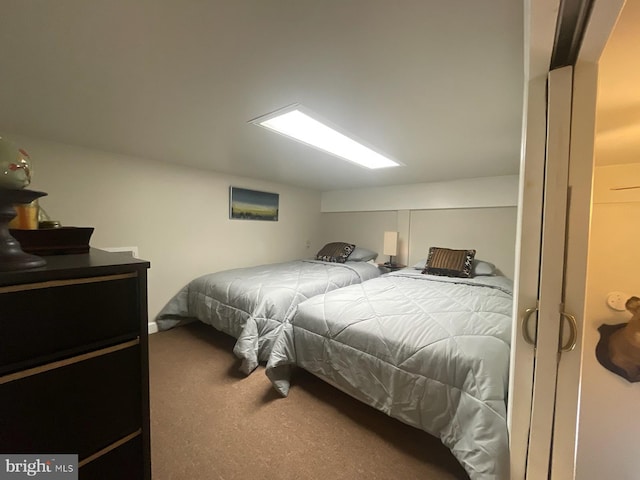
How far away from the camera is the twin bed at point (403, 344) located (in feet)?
3.67

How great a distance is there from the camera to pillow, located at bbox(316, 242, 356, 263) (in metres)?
4.00

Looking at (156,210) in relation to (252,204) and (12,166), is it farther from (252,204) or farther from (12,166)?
(12,166)

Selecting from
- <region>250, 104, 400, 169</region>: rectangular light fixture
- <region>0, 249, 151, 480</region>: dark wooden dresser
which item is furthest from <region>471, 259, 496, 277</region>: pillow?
<region>0, 249, 151, 480</region>: dark wooden dresser

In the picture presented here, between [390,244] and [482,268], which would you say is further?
[390,244]

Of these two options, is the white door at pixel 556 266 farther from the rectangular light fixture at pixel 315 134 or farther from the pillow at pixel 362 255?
the pillow at pixel 362 255

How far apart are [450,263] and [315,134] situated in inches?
92.8

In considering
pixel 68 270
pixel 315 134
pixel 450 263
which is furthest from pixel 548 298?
pixel 450 263

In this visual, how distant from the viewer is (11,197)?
621mm

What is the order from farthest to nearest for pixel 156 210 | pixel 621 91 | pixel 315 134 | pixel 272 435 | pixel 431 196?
pixel 431 196 → pixel 156 210 → pixel 315 134 → pixel 272 435 → pixel 621 91

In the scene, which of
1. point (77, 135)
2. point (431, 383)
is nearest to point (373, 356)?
point (431, 383)

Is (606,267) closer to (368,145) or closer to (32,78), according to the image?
(368,145)

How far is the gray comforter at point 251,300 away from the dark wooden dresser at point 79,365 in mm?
1263

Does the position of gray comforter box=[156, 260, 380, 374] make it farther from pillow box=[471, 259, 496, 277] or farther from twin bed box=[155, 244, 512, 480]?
pillow box=[471, 259, 496, 277]

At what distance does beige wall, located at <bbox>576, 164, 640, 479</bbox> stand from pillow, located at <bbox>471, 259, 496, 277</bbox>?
4.47ft
